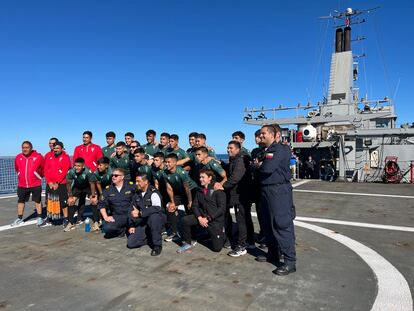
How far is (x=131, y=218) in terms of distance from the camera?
5.49 metres

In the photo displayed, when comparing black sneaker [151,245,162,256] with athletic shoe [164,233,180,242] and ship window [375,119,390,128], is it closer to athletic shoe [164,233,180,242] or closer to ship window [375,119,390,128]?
athletic shoe [164,233,180,242]

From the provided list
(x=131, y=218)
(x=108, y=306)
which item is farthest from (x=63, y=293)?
(x=131, y=218)

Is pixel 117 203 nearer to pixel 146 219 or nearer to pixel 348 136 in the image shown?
pixel 146 219

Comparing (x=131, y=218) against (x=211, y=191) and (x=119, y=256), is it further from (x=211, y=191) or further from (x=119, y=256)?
(x=211, y=191)

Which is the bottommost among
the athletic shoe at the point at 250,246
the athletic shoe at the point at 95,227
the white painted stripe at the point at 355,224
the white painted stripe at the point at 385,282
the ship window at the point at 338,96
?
the white painted stripe at the point at 385,282

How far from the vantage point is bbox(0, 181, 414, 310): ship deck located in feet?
10.6

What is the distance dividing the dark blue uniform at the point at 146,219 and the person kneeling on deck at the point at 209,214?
1.38 ft

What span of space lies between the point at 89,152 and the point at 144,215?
271 cm

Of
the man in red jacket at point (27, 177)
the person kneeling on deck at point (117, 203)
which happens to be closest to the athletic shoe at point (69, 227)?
the man in red jacket at point (27, 177)

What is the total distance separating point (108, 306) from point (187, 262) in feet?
4.73

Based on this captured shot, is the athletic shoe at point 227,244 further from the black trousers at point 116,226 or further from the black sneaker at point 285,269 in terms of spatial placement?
the black trousers at point 116,226

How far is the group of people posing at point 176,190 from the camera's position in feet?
13.3

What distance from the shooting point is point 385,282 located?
12.1 ft

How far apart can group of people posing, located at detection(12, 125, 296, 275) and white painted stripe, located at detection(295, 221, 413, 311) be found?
1022 millimetres
